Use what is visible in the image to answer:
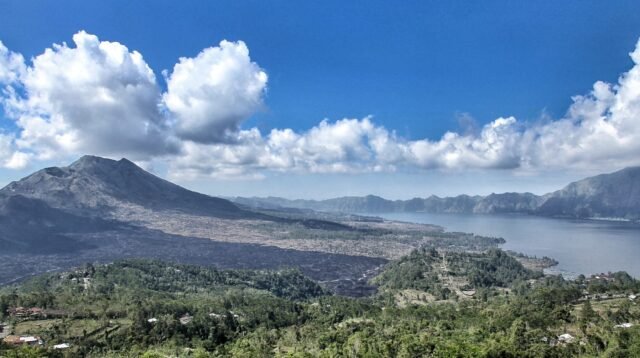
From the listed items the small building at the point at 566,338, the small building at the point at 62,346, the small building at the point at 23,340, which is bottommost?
the small building at the point at 62,346

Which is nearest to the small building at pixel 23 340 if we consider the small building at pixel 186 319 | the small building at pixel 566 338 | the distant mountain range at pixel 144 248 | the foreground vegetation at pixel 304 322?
the foreground vegetation at pixel 304 322

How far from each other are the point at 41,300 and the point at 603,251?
151 meters

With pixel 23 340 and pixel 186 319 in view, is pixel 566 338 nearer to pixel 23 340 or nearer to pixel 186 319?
pixel 186 319

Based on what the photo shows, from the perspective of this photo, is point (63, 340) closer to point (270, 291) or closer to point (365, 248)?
point (270, 291)

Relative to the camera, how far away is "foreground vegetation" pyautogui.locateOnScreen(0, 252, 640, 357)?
41.2 meters

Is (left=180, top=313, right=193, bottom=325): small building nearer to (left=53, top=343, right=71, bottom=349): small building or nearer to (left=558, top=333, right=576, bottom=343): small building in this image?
(left=53, top=343, right=71, bottom=349): small building

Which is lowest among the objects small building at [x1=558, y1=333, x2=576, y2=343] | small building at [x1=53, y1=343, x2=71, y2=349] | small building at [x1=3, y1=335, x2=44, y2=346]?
small building at [x1=53, y1=343, x2=71, y2=349]

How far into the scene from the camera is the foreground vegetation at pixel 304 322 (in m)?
41.2

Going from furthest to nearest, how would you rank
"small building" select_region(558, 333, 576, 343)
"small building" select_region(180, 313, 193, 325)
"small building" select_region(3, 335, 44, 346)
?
"small building" select_region(180, 313, 193, 325)
"small building" select_region(3, 335, 44, 346)
"small building" select_region(558, 333, 576, 343)

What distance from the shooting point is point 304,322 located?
6600cm

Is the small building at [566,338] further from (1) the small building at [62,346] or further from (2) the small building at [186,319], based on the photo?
(1) the small building at [62,346]

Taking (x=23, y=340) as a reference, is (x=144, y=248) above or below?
above

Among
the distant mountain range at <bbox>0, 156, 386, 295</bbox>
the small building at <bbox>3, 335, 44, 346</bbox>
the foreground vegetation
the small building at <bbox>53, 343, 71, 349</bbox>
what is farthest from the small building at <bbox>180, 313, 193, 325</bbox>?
the distant mountain range at <bbox>0, 156, 386, 295</bbox>

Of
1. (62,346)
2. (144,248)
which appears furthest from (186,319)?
(144,248)
